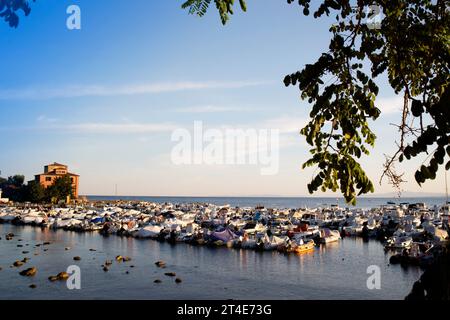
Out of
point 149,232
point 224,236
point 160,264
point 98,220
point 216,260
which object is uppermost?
point 98,220

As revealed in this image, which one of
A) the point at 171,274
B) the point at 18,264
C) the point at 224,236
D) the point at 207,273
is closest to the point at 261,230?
the point at 224,236

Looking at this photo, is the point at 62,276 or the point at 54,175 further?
the point at 54,175

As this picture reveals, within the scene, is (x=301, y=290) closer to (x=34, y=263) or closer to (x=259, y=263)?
(x=259, y=263)

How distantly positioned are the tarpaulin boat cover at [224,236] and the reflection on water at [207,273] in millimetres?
2085

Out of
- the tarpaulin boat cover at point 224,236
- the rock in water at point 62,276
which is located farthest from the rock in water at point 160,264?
the tarpaulin boat cover at point 224,236

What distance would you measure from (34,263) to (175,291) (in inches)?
490

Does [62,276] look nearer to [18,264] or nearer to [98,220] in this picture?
[18,264]

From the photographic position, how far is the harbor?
65.1ft

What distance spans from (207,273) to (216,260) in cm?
448

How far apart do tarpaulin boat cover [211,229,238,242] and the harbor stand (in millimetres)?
117

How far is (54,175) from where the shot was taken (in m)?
101

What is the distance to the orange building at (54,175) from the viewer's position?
324 feet

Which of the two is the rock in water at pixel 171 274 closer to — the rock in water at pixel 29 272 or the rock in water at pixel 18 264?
the rock in water at pixel 29 272
